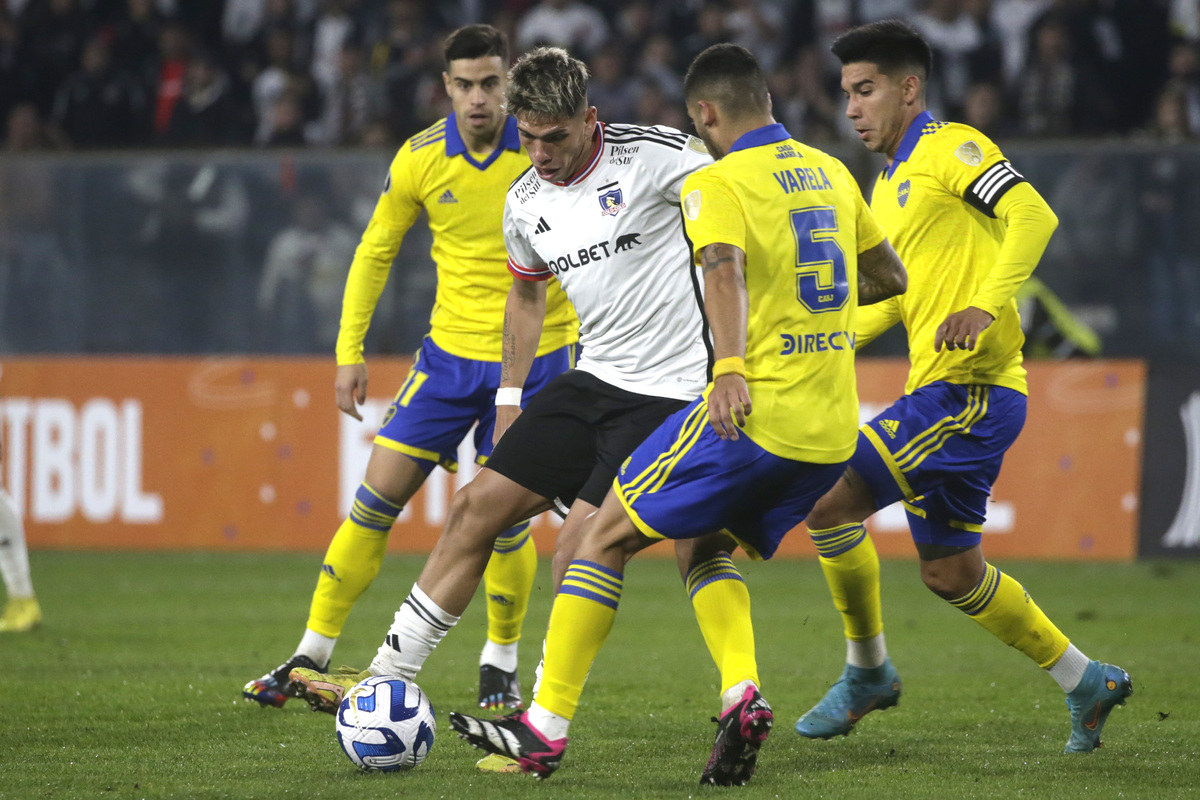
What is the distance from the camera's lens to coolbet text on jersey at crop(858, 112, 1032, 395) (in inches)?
199

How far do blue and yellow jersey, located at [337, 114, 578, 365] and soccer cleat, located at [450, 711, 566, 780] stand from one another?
2058 mm

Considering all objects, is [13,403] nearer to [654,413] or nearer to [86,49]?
[86,49]

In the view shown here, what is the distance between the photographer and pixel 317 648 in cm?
576

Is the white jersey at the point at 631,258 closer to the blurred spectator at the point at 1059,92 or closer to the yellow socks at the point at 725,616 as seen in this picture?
the yellow socks at the point at 725,616

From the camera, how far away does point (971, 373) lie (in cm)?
513

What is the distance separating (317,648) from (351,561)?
35 centimetres

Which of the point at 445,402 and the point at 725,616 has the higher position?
the point at 445,402

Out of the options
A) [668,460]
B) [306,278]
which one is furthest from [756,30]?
[668,460]

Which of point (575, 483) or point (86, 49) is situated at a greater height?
point (86, 49)

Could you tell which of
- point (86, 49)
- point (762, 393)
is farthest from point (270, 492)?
point (762, 393)

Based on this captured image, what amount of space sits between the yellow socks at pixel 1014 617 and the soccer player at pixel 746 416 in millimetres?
1066

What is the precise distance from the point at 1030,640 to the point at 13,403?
8.26 m

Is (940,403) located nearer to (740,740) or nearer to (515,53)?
(740,740)

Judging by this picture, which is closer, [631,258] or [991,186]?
[631,258]
